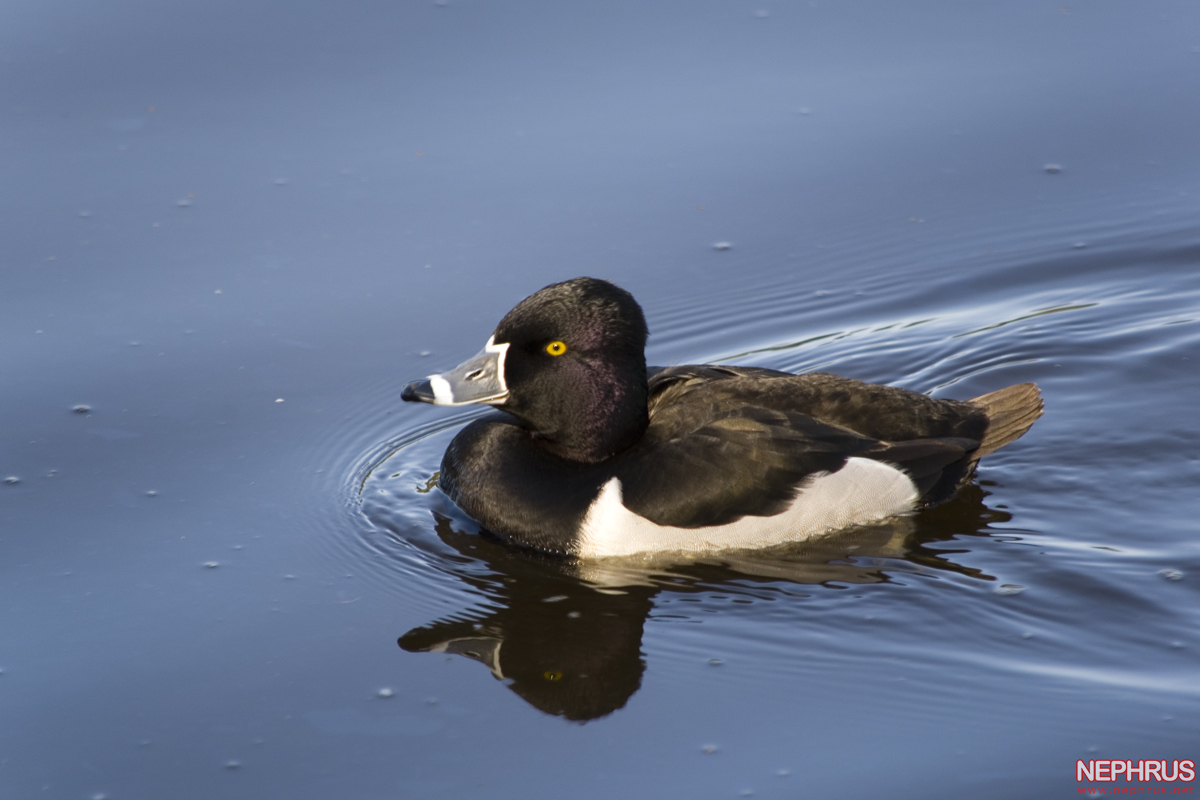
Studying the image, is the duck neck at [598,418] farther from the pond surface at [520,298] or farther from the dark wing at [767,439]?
the pond surface at [520,298]

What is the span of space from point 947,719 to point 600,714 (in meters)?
1.32

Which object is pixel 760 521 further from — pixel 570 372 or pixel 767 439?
pixel 570 372

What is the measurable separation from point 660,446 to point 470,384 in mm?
958

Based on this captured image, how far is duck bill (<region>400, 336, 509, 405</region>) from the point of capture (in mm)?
6949

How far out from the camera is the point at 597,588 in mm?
Result: 6605

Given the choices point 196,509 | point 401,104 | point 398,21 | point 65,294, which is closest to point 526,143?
point 401,104

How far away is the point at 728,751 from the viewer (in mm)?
5367

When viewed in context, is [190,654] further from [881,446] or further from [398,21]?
[398,21]

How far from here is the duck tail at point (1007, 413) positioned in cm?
721

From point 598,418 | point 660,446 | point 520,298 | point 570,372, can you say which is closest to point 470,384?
point 570,372

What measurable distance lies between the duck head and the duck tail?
1721 mm

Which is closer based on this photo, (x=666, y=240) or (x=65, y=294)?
(x=65, y=294)

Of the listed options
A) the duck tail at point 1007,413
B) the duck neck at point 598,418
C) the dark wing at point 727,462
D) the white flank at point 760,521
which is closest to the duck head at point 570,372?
the duck neck at point 598,418

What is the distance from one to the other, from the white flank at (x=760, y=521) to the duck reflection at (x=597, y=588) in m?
0.06
